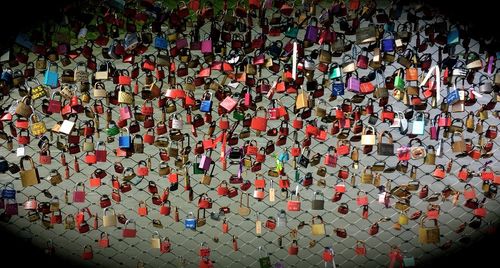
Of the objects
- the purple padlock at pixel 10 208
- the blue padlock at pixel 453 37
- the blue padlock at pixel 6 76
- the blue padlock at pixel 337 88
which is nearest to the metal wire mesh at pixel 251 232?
the purple padlock at pixel 10 208

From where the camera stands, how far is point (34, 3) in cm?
334

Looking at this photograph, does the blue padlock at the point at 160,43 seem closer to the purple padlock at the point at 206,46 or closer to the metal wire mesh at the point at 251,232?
the purple padlock at the point at 206,46

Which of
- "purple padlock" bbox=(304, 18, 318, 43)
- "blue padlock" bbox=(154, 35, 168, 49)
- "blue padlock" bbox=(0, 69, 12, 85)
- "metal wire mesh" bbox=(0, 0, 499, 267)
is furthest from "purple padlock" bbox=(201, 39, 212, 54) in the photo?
"blue padlock" bbox=(0, 69, 12, 85)

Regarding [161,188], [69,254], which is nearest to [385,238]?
[161,188]

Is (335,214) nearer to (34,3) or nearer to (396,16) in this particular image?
(396,16)

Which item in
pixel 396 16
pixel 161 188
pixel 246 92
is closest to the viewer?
Answer: pixel 396 16

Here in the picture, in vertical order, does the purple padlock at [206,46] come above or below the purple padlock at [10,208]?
above

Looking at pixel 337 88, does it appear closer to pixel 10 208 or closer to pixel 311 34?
pixel 311 34

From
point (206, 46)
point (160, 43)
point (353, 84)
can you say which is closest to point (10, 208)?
point (160, 43)

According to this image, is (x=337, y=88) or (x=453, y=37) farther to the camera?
(x=337, y=88)

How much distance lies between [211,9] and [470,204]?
2.35m

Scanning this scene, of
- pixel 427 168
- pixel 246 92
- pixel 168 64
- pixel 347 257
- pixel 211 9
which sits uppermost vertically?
pixel 211 9

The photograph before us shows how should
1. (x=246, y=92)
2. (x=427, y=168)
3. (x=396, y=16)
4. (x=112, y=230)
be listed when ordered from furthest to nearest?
1. (x=427, y=168)
2. (x=112, y=230)
3. (x=246, y=92)
4. (x=396, y=16)

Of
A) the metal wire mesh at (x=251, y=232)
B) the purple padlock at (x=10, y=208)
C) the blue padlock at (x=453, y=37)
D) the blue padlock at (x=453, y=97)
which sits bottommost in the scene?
the metal wire mesh at (x=251, y=232)
